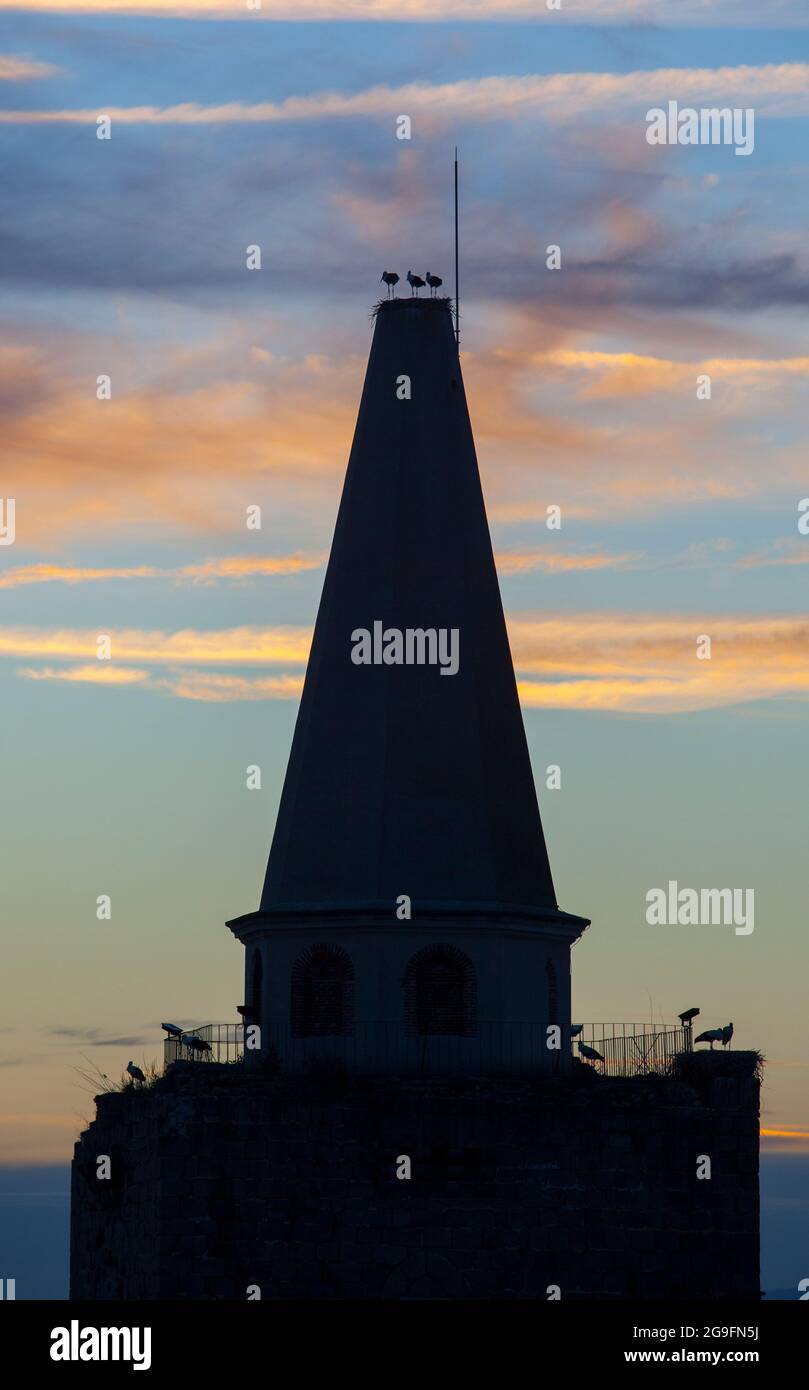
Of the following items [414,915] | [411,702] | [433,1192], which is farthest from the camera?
[411,702]

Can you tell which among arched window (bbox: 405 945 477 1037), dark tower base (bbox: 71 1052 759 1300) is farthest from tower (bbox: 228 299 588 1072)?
dark tower base (bbox: 71 1052 759 1300)

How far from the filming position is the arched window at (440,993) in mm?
56656

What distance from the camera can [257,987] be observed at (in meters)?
58.3

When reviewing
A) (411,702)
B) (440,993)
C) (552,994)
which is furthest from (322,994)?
(411,702)

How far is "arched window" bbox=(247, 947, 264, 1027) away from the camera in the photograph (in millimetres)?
57812

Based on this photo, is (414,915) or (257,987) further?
(257,987)

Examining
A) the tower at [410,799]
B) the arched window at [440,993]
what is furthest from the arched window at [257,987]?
the arched window at [440,993]

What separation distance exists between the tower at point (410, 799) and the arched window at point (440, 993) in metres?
0.02

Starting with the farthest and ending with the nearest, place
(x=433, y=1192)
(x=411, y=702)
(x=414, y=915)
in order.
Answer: (x=411, y=702) < (x=414, y=915) < (x=433, y=1192)

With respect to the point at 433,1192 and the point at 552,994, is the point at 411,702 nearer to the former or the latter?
the point at 552,994

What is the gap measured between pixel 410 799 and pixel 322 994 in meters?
3.33

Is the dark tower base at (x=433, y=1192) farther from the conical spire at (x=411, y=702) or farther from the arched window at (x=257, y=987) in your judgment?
the conical spire at (x=411, y=702)
